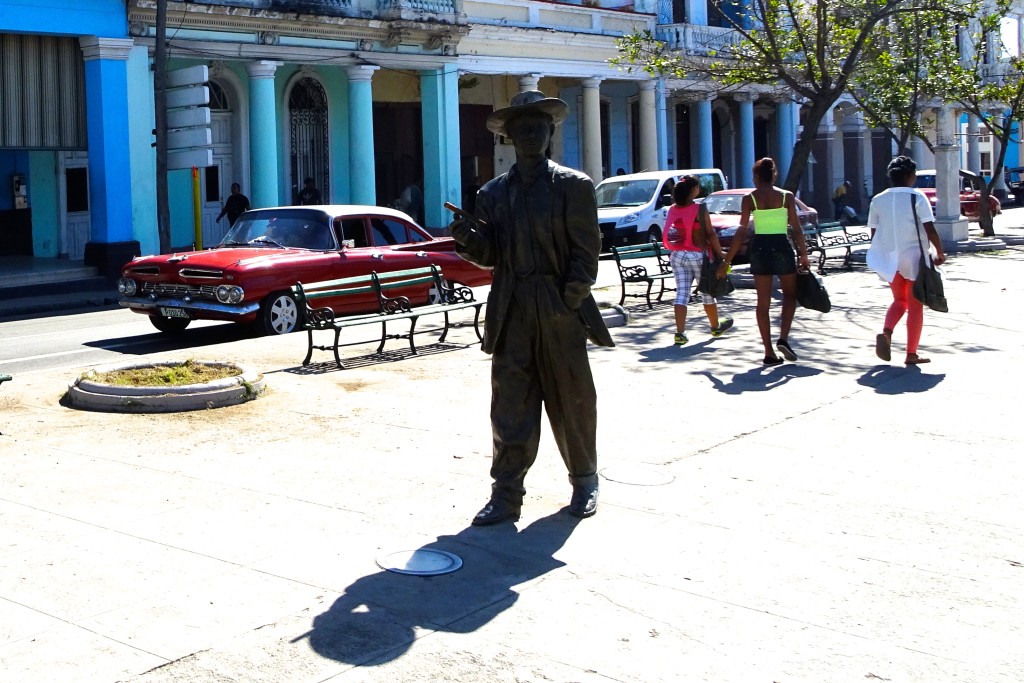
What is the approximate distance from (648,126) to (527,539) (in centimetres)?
3066

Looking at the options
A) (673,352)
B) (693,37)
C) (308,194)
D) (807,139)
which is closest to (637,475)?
(673,352)

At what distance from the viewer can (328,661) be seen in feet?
14.4

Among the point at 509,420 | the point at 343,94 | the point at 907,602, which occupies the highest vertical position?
the point at 343,94

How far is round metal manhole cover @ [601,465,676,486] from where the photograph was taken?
22.5 ft

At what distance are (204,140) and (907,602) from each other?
18.3 m

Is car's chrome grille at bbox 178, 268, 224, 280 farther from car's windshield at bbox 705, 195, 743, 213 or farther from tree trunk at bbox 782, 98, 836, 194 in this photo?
car's windshield at bbox 705, 195, 743, 213

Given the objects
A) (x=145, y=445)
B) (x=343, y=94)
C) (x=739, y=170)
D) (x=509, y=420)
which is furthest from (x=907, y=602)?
(x=739, y=170)

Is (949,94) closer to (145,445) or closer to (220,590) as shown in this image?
(145,445)

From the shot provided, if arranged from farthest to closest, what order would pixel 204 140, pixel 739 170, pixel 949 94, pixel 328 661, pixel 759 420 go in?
pixel 739 170
pixel 949 94
pixel 204 140
pixel 759 420
pixel 328 661

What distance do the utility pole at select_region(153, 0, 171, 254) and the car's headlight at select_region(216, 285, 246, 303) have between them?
27.0 ft

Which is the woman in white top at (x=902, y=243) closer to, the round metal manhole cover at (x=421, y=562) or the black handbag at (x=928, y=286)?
the black handbag at (x=928, y=286)

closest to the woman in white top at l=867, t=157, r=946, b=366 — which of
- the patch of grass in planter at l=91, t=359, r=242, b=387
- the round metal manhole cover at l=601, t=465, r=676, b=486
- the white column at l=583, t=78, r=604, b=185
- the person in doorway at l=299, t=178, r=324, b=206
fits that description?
the round metal manhole cover at l=601, t=465, r=676, b=486

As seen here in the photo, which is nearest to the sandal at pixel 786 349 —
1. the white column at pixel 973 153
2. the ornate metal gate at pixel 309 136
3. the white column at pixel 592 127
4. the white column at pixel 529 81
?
the ornate metal gate at pixel 309 136

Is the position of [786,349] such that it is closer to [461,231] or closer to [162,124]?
[461,231]
